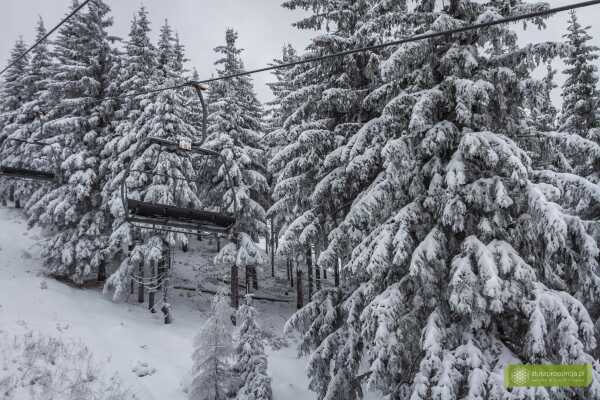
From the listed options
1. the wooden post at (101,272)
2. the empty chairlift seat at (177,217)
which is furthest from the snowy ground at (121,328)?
the empty chairlift seat at (177,217)

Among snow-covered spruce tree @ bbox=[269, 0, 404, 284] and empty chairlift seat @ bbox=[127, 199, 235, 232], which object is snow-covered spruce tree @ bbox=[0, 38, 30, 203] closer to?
snow-covered spruce tree @ bbox=[269, 0, 404, 284]

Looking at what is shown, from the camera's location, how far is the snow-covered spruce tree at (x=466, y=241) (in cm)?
691

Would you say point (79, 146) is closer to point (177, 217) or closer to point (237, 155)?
point (237, 155)

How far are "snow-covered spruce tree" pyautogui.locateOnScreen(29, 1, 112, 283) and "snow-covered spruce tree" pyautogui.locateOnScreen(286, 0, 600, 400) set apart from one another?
16.3 m

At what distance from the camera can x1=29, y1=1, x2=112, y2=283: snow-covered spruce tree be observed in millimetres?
20562

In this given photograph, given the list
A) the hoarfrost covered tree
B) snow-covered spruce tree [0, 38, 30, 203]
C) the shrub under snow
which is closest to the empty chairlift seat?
the shrub under snow

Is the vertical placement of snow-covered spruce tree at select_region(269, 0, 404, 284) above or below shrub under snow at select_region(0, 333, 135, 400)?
above

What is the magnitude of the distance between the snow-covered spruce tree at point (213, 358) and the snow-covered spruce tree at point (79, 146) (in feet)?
32.1

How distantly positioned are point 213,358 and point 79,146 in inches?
587

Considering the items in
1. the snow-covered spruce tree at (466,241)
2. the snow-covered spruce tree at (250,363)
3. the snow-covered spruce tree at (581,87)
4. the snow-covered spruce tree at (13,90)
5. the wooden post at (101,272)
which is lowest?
the snow-covered spruce tree at (250,363)

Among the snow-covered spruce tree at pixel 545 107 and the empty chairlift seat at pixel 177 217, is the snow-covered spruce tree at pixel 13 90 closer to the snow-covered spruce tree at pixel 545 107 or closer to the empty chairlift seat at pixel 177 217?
the empty chairlift seat at pixel 177 217

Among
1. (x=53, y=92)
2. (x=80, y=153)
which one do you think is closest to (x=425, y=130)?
(x=80, y=153)

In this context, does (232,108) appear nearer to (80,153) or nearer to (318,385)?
(80,153)

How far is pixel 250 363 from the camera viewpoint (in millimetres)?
14703
